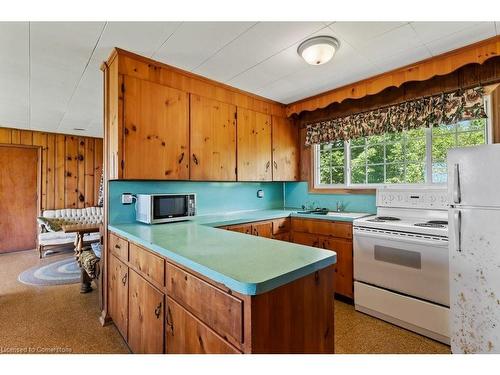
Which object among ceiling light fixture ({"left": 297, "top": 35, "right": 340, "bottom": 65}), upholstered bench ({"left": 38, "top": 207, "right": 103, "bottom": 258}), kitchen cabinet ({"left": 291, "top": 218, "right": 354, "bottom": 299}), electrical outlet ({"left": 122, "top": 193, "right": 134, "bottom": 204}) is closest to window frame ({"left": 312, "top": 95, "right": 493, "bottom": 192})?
kitchen cabinet ({"left": 291, "top": 218, "right": 354, "bottom": 299})

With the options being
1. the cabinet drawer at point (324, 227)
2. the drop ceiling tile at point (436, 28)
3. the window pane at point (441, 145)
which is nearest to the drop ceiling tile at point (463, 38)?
the drop ceiling tile at point (436, 28)

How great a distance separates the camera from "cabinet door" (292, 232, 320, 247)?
9.62 ft

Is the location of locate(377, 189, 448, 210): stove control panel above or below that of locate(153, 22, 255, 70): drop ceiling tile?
below

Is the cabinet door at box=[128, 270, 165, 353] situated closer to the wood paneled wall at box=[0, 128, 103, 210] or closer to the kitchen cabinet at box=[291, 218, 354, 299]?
the kitchen cabinet at box=[291, 218, 354, 299]

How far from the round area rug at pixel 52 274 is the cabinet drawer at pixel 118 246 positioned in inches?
66.2

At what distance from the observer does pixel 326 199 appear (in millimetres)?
3455

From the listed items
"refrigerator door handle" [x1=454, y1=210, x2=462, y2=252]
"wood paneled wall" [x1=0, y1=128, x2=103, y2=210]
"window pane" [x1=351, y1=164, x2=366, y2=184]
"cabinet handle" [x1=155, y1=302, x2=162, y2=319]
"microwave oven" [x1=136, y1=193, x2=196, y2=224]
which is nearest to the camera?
"cabinet handle" [x1=155, y1=302, x2=162, y2=319]

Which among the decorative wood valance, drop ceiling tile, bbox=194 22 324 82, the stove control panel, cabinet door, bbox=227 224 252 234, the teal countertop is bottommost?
cabinet door, bbox=227 224 252 234

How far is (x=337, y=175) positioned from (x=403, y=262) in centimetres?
148

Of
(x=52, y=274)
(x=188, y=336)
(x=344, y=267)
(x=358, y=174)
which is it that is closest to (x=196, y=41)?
(x=188, y=336)

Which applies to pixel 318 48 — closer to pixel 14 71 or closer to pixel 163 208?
pixel 163 208

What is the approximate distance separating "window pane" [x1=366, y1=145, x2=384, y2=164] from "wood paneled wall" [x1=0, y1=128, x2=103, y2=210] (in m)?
5.40
